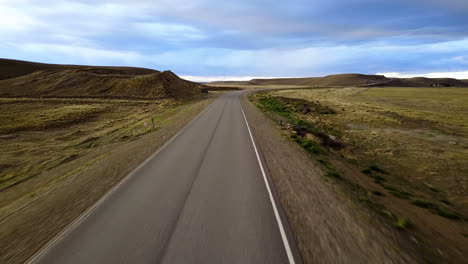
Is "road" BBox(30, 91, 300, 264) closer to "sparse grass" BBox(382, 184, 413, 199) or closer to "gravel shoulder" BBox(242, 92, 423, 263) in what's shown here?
"gravel shoulder" BBox(242, 92, 423, 263)

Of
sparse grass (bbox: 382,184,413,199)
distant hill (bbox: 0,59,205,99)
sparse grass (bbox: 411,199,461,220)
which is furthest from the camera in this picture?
distant hill (bbox: 0,59,205,99)

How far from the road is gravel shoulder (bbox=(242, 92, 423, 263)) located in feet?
1.63

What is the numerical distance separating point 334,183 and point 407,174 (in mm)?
5501

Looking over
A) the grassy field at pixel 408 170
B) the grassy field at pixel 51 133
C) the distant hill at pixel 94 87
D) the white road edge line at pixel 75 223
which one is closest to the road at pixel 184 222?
the white road edge line at pixel 75 223

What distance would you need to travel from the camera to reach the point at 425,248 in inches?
230

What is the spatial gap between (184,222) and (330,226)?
3.87m

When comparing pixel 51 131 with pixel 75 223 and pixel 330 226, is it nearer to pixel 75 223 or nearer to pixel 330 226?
pixel 75 223

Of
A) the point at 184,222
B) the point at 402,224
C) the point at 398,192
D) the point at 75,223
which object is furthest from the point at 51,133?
the point at 402,224

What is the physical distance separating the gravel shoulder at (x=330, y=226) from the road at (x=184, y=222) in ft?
1.63

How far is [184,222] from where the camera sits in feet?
21.2

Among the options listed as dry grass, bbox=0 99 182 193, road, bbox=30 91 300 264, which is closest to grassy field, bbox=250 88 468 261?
road, bbox=30 91 300 264

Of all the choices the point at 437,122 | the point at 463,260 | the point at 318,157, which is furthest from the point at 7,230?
the point at 437,122

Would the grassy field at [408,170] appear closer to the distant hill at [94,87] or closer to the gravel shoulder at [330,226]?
the gravel shoulder at [330,226]

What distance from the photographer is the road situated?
5.30 m
